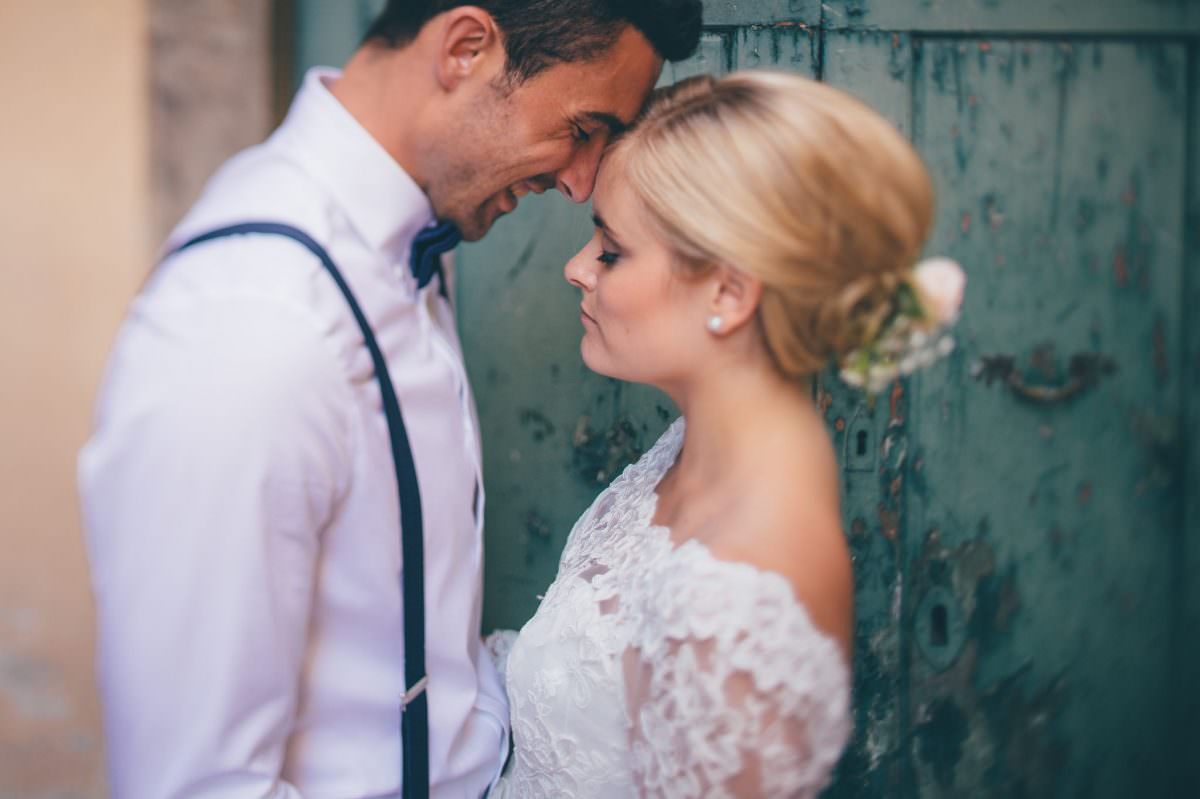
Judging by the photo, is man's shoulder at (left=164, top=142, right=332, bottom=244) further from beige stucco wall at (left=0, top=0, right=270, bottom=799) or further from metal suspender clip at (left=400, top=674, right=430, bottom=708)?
beige stucco wall at (left=0, top=0, right=270, bottom=799)

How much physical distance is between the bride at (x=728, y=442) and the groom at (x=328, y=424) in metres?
0.19

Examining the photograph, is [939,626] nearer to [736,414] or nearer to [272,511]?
[736,414]

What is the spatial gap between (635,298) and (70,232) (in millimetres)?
2201

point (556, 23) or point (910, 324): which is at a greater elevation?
point (556, 23)

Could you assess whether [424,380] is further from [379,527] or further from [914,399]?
[914,399]

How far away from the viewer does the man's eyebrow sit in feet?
5.26

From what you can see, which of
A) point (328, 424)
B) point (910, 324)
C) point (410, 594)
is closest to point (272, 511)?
point (328, 424)

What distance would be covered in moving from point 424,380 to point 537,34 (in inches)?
24.8

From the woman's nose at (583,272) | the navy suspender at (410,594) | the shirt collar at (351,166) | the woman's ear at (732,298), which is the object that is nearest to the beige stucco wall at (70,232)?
the shirt collar at (351,166)

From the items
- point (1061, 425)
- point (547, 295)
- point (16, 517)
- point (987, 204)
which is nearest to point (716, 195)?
point (547, 295)

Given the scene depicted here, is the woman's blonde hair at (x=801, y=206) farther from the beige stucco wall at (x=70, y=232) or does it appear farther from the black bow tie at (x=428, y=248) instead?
the beige stucco wall at (x=70, y=232)

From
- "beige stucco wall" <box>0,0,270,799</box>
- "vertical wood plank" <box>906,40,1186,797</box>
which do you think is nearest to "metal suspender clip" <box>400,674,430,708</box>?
"vertical wood plank" <box>906,40,1186,797</box>

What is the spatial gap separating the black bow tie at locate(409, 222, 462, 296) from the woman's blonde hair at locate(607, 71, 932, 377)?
0.50 metres

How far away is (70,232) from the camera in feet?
9.33
